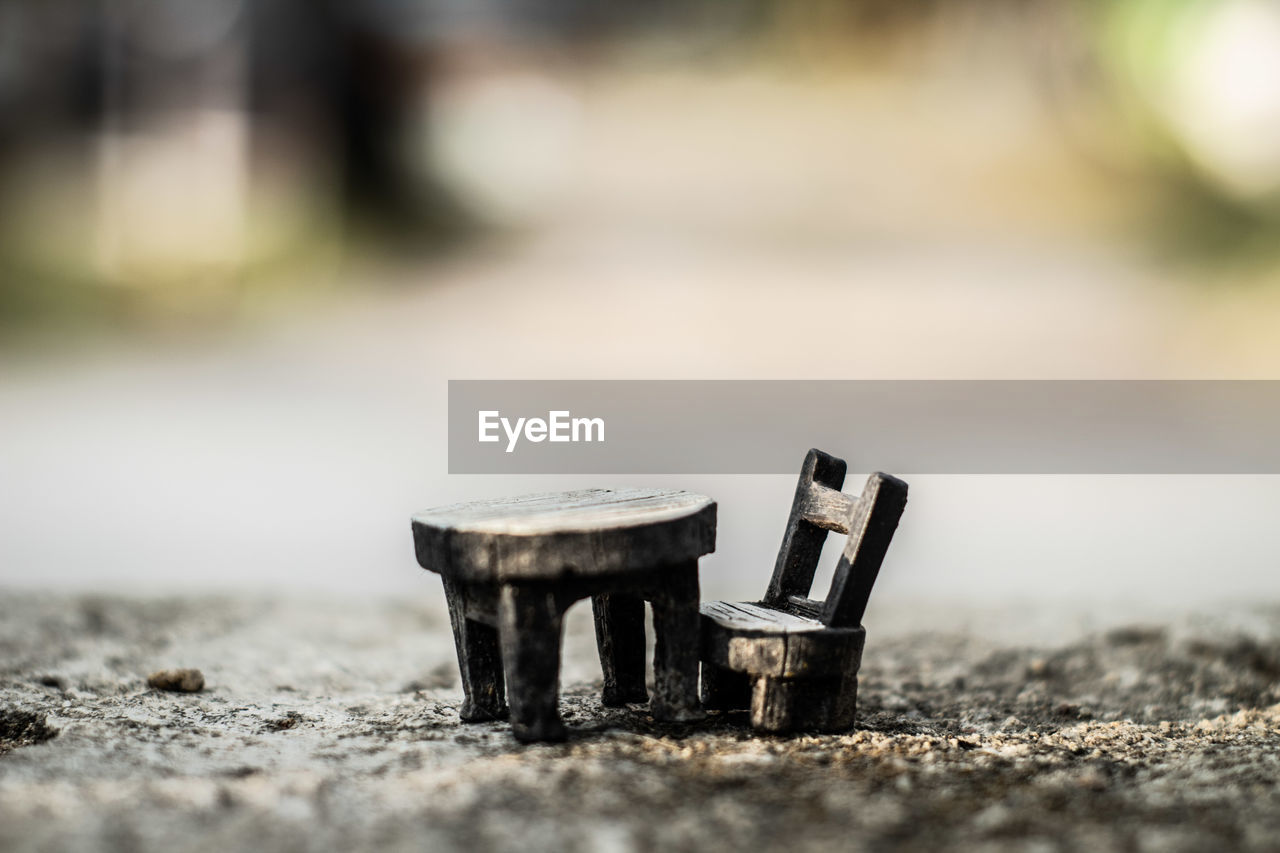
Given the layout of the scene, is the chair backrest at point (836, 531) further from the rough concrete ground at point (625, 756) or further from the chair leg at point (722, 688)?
the rough concrete ground at point (625, 756)

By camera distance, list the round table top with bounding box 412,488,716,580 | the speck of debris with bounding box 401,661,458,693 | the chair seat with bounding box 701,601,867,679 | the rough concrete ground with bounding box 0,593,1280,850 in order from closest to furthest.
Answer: the rough concrete ground with bounding box 0,593,1280,850 → the round table top with bounding box 412,488,716,580 → the chair seat with bounding box 701,601,867,679 → the speck of debris with bounding box 401,661,458,693

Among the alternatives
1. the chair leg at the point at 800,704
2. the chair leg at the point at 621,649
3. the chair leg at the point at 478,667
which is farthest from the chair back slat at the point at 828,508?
the chair leg at the point at 478,667

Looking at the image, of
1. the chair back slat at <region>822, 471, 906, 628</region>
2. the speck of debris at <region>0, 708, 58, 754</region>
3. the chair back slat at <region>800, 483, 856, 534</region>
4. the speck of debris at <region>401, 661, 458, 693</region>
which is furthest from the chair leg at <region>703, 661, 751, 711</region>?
the speck of debris at <region>0, 708, 58, 754</region>

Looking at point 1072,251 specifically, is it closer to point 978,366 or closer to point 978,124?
point 978,124

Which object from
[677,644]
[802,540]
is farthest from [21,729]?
[802,540]

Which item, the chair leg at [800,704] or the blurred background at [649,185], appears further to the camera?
the blurred background at [649,185]

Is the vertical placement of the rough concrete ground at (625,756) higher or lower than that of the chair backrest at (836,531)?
lower

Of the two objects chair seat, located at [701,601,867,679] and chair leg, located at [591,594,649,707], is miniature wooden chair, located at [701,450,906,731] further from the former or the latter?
chair leg, located at [591,594,649,707]

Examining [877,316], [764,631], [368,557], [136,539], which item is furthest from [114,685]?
[877,316]
